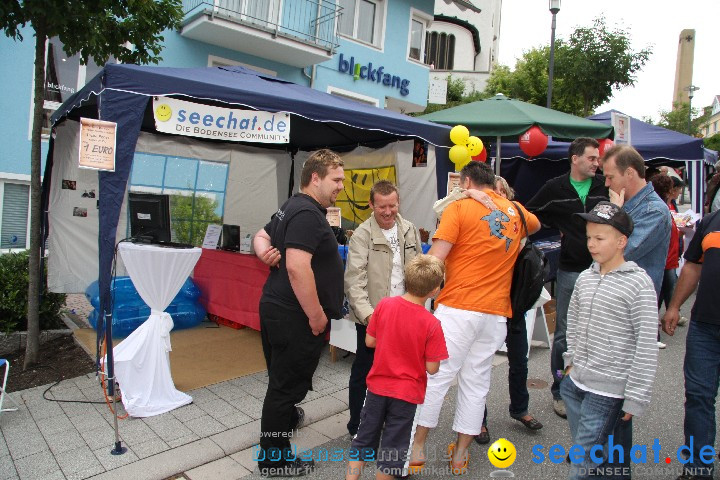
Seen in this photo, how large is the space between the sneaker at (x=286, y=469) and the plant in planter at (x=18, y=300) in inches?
145

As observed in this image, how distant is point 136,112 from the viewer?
139 inches

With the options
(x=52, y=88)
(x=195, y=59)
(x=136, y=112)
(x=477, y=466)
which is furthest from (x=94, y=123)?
(x=195, y=59)

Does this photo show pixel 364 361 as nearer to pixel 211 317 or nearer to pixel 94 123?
pixel 94 123

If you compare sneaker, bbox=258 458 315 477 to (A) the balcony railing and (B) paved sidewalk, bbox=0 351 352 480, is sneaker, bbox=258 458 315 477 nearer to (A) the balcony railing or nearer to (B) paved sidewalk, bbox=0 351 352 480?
(B) paved sidewalk, bbox=0 351 352 480

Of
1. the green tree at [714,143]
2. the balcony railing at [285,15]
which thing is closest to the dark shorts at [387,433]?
the balcony railing at [285,15]

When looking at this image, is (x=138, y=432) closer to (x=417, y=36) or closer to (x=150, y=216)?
(x=150, y=216)

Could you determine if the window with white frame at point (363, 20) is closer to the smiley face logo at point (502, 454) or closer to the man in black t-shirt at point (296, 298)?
the man in black t-shirt at point (296, 298)

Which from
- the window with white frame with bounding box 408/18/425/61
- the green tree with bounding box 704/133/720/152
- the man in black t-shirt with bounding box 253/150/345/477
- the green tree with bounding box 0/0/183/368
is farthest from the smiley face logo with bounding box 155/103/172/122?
the green tree with bounding box 704/133/720/152

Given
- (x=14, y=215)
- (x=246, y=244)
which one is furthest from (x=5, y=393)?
(x=14, y=215)

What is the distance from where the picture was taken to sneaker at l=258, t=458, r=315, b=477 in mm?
2807

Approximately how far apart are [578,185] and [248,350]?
361cm

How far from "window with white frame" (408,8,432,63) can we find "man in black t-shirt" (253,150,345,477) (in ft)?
42.0

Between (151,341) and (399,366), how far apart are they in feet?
7.02

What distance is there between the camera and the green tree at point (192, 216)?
691 cm
